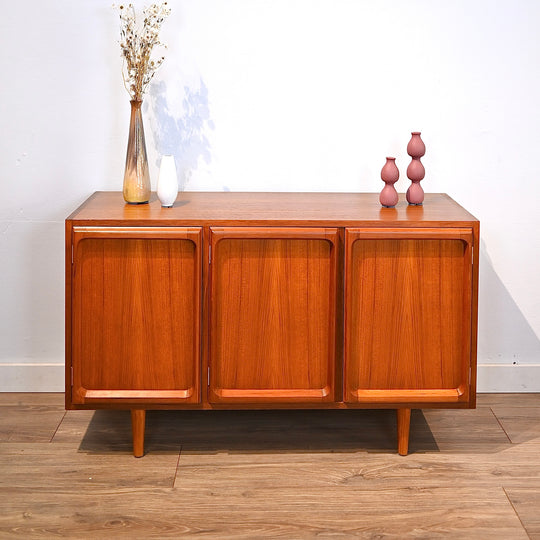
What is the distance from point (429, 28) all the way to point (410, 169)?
55cm

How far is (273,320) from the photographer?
2641 mm

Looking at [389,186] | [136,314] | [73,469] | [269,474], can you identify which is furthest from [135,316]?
[389,186]

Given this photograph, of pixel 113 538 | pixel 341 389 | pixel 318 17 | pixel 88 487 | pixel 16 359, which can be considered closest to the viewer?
pixel 113 538

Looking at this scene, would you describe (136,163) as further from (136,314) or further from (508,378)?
(508,378)

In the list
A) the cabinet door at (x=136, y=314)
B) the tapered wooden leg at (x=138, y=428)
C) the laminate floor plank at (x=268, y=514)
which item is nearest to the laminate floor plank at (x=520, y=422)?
the laminate floor plank at (x=268, y=514)

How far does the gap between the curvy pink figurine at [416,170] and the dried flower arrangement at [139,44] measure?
2.81ft

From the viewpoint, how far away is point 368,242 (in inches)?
102

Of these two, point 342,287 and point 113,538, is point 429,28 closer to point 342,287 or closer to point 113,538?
point 342,287

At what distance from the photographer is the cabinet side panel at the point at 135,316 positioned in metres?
2.58

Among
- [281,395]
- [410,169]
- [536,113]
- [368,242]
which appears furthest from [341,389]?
[536,113]

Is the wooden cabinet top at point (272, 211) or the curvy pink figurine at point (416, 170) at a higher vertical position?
the curvy pink figurine at point (416, 170)

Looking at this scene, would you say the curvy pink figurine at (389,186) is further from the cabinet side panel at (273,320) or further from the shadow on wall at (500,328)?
the shadow on wall at (500,328)

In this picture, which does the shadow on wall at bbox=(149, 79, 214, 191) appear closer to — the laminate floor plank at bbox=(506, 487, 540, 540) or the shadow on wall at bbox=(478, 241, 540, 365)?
the shadow on wall at bbox=(478, 241, 540, 365)

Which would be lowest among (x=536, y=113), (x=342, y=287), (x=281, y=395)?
(x=281, y=395)
